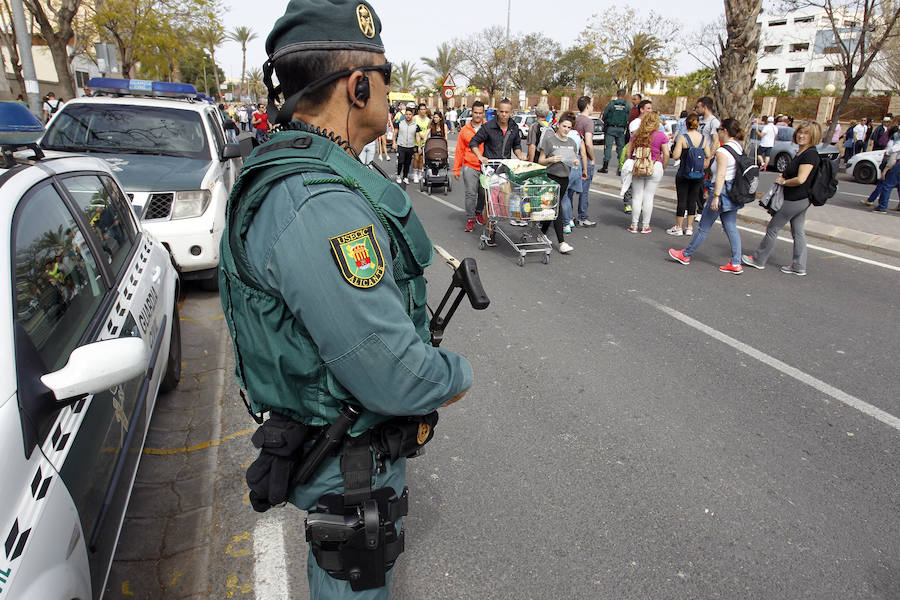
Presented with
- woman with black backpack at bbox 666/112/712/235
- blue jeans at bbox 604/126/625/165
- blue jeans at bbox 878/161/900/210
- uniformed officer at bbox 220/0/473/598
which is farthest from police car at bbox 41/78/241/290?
blue jeans at bbox 878/161/900/210

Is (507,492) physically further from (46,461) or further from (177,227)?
(177,227)

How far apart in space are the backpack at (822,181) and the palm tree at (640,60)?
38744 mm

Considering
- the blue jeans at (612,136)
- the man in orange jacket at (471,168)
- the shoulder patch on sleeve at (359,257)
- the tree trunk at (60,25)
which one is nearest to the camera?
the shoulder patch on sleeve at (359,257)

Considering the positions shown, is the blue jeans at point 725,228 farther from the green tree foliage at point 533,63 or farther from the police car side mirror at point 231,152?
the green tree foliage at point 533,63

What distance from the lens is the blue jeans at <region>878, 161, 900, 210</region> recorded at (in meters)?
10.9

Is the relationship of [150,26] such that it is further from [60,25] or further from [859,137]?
[859,137]

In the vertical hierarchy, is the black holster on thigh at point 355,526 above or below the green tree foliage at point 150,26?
below

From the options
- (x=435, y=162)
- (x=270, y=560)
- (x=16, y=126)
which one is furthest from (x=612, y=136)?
(x=270, y=560)

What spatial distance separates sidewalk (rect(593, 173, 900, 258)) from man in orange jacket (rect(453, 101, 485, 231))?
5136 mm

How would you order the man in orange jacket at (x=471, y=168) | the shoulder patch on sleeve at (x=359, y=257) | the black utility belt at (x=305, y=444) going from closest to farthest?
1. the shoulder patch on sleeve at (x=359, y=257)
2. the black utility belt at (x=305, y=444)
3. the man in orange jacket at (x=471, y=168)

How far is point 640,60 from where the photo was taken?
140ft

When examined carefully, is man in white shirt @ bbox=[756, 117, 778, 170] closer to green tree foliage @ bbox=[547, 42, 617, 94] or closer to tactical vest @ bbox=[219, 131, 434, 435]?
tactical vest @ bbox=[219, 131, 434, 435]

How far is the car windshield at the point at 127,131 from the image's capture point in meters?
6.25

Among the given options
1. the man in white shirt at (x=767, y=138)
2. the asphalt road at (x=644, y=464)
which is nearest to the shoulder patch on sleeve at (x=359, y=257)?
the asphalt road at (x=644, y=464)
